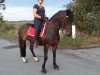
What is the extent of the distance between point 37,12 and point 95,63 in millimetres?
3193

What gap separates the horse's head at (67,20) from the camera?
10.9 m

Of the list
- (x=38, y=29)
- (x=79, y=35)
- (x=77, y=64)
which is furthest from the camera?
(x=79, y=35)

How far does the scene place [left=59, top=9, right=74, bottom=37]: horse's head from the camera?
10.9 metres

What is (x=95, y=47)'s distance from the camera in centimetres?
1814

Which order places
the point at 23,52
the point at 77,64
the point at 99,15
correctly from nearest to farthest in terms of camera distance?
the point at 77,64, the point at 23,52, the point at 99,15

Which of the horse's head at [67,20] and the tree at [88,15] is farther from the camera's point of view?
the tree at [88,15]

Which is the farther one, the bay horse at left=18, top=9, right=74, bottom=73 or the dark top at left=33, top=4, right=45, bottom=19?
the dark top at left=33, top=4, right=45, bottom=19

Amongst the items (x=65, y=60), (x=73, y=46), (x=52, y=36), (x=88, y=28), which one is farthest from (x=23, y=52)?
(x=88, y=28)

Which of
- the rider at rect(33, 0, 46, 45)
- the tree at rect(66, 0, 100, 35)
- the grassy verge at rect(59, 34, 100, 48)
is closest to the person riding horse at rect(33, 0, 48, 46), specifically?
the rider at rect(33, 0, 46, 45)

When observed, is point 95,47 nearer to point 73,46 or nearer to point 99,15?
point 73,46

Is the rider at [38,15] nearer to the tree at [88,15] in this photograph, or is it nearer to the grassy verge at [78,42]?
the grassy verge at [78,42]

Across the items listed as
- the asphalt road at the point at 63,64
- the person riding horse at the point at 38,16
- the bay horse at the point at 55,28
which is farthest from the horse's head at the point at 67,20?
the asphalt road at the point at 63,64

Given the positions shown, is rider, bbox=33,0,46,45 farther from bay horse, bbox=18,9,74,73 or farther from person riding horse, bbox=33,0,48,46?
bay horse, bbox=18,9,74,73

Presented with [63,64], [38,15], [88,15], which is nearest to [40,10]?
[38,15]
